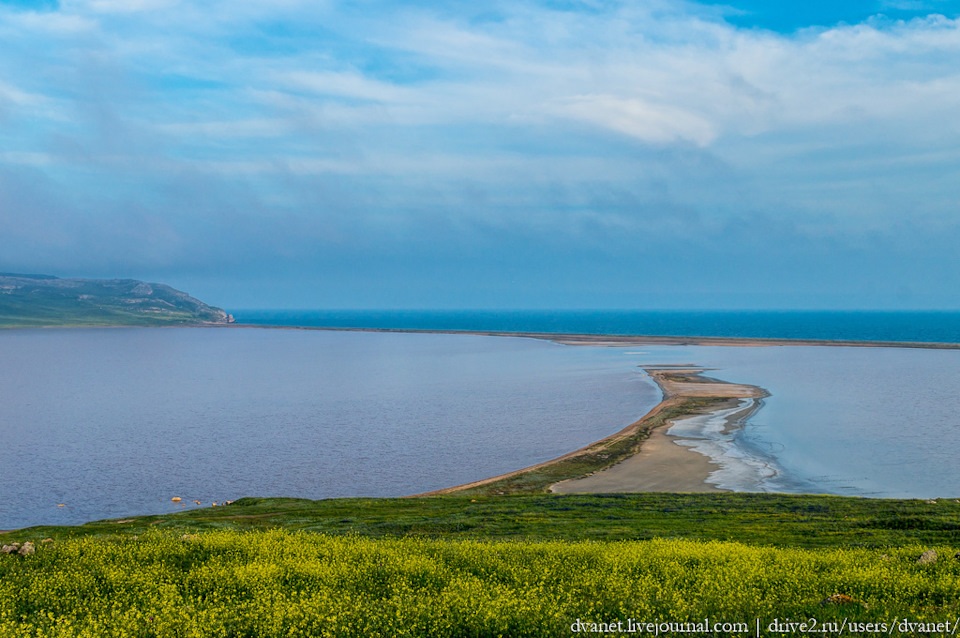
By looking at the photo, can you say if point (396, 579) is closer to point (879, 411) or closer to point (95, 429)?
point (95, 429)

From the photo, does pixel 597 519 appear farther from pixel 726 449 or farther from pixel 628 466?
pixel 726 449

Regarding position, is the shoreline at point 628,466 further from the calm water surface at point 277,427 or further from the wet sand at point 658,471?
the calm water surface at point 277,427

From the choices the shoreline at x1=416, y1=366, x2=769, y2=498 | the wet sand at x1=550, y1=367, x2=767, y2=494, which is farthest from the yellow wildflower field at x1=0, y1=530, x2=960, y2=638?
the wet sand at x1=550, y1=367, x2=767, y2=494

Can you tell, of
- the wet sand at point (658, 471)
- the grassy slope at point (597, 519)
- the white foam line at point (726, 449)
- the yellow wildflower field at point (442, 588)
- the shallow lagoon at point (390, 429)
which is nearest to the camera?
the yellow wildflower field at point (442, 588)

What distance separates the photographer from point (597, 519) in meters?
32.9

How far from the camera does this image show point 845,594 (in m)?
15.3

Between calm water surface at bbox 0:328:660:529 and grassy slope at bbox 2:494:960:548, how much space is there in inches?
291

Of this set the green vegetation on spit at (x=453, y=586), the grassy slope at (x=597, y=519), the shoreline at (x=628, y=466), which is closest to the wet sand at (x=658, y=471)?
the shoreline at (x=628, y=466)

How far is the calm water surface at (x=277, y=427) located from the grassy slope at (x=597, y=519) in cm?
740

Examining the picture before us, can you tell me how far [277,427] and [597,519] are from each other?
44.7m

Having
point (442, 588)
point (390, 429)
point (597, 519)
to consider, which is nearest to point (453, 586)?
point (442, 588)

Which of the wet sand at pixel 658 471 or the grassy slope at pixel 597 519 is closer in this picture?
the grassy slope at pixel 597 519

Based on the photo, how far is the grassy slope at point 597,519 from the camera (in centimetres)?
2742

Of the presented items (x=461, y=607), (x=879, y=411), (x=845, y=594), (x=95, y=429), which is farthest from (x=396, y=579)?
(x=879, y=411)
